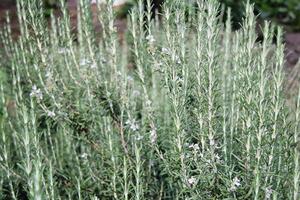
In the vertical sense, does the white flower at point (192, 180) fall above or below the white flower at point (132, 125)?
below

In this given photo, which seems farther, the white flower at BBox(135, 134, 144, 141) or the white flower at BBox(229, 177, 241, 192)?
the white flower at BBox(135, 134, 144, 141)

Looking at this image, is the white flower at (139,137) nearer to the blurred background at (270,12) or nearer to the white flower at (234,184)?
the white flower at (234,184)

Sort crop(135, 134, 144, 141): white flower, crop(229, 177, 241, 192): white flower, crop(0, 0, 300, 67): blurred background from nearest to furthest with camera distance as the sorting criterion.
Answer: crop(229, 177, 241, 192): white flower → crop(135, 134, 144, 141): white flower → crop(0, 0, 300, 67): blurred background

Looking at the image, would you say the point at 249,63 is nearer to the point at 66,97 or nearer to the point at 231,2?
the point at 66,97

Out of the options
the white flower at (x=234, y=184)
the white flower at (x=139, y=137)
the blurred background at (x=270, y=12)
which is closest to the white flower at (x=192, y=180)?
the white flower at (x=234, y=184)

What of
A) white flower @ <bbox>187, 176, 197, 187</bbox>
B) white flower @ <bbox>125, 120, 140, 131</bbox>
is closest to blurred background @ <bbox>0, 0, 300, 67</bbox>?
white flower @ <bbox>125, 120, 140, 131</bbox>

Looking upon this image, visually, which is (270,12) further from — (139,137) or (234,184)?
(234,184)

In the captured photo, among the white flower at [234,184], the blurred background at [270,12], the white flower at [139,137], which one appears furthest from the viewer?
the blurred background at [270,12]

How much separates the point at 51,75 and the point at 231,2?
4423 mm

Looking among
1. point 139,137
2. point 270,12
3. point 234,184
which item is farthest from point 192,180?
Result: point 270,12

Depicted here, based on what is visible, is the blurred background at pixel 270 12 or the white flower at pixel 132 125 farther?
the blurred background at pixel 270 12

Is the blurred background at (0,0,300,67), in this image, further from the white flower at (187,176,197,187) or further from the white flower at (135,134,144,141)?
the white flower at (187,176,197,187)

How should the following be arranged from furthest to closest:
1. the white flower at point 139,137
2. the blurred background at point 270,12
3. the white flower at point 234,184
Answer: the blurred background at point 270,12 < the white flower at point 139,137 < the white flower at point 234,184

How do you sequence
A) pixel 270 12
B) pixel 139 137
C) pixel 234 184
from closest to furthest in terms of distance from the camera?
pixel 234 184
pixel 139 137
pixel 270 12
